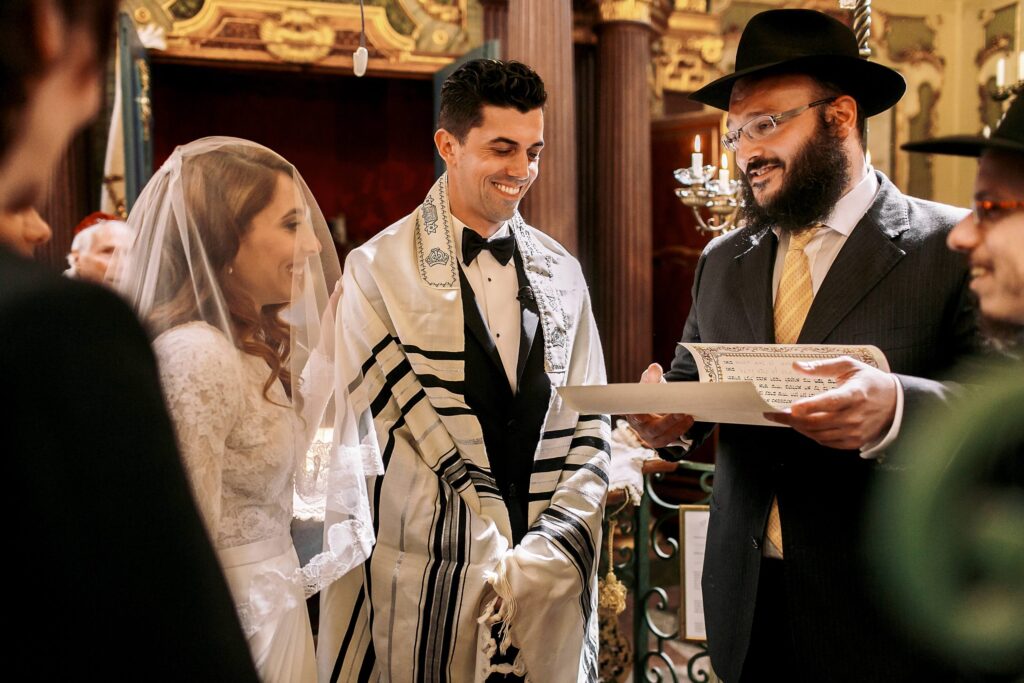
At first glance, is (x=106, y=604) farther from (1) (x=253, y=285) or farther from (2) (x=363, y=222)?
(2) (x=363, y=222)

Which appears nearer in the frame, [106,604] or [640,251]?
[106,604]

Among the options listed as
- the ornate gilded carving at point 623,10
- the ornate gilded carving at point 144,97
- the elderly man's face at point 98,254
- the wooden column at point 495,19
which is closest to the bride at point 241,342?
the elderly man's face at point 98,254

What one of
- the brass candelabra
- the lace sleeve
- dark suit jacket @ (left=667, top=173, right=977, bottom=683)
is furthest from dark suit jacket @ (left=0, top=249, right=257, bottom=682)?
the brass candelabra

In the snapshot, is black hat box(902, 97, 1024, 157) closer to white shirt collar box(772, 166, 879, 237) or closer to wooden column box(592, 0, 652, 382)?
white shirt collar box(772, 166, 879, 237)

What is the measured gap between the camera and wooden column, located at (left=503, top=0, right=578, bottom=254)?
6254mm

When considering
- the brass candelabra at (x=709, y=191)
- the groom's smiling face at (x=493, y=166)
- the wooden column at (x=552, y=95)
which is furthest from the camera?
the wooden column at (x=552, y=95)

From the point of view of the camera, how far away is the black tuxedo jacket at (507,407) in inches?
86.9

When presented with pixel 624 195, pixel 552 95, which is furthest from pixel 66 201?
→ pixel 624 195

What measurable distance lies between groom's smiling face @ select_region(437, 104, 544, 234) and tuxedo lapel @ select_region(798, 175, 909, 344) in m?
0.80

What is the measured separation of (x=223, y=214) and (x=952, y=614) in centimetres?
142

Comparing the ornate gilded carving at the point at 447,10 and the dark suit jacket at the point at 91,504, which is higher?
the ornate gilded carving at the point at 447,10

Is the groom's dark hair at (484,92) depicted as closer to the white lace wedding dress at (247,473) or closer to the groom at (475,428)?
the groom at (475,428)

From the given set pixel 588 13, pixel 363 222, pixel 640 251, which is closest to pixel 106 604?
pixel 640 251

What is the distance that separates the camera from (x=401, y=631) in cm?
211
